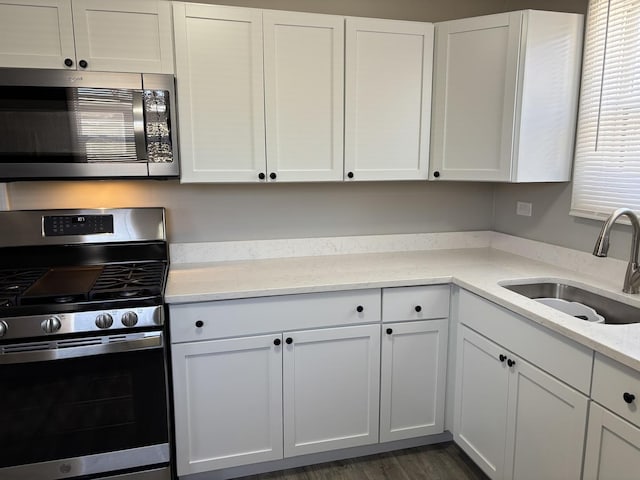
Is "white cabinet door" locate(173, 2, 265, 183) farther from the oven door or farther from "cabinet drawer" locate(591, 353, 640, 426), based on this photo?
"cabinet drawer" locate(591, 353, 640, 426)

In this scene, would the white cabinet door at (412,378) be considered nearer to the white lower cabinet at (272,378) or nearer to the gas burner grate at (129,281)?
the white lower cabinet at (272,378)

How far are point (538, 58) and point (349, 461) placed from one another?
2.13 meters

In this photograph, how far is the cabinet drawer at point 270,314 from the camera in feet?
6.30

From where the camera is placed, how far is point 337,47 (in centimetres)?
223

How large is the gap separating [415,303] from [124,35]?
1754 millimetres

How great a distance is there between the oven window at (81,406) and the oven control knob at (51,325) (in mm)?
127

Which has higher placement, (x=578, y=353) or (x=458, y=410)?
(x=578, y=353)

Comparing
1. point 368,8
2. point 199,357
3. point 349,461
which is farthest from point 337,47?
point 349,461

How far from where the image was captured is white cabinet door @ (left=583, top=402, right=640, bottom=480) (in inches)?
51.4

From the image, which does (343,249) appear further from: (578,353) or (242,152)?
(578,353)

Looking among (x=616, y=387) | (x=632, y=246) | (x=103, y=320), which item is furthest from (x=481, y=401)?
(x=103, y=320)

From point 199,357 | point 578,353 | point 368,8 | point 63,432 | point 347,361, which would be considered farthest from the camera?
point 368,8

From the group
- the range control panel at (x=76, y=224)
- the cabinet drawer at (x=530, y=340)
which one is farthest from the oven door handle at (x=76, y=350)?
the cabinet drawer at (x=530, y=340)

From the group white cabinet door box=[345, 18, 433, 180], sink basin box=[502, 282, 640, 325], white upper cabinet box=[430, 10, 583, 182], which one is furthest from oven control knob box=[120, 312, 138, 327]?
white upper cabinet box=[430, 10, 583, 182]
